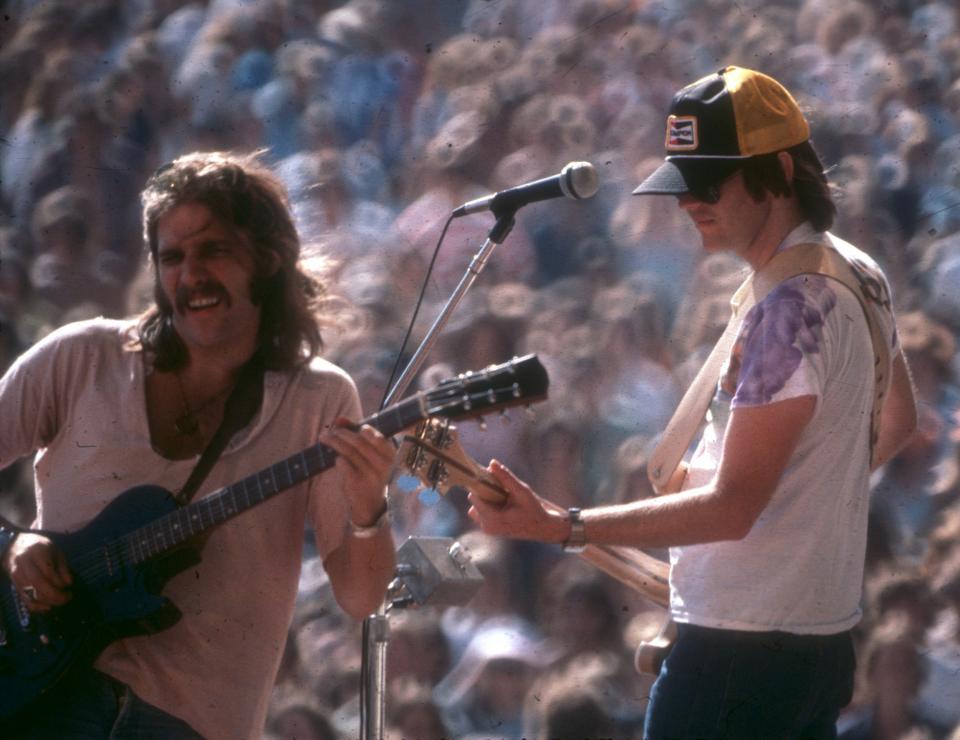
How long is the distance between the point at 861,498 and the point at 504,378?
0.58 meters

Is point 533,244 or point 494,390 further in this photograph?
point 533,244

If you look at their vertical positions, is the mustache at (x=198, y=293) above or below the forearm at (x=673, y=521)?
above

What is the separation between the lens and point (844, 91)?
3043 millimetres

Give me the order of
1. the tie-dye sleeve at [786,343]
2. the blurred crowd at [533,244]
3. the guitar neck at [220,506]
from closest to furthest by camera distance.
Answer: the tie-dye sleeve at [786,343]
the guitar neck at [220,506]
the blurred crowd at [533,244]

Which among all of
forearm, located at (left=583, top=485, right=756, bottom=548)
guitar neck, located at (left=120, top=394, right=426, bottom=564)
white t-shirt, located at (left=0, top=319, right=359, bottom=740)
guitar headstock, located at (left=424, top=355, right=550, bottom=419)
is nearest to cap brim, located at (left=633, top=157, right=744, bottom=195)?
guitar headstock, located at (left=424, top=355, right=550, bottom=419)

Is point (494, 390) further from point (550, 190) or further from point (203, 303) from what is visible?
point (203, 303)

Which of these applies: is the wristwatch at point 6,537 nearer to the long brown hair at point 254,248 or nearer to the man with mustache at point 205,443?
the man with mustache at point 205,443

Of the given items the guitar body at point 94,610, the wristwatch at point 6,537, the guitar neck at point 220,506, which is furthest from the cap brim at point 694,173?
the wristwatch at point 6,537

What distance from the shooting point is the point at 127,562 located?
2221 mm

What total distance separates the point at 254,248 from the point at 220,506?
504 millimetres

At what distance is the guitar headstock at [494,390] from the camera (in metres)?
2.05

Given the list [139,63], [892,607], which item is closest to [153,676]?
[892,607]

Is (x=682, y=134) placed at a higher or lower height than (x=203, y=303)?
higher

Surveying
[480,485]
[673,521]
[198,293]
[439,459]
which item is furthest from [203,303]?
[673,521]
